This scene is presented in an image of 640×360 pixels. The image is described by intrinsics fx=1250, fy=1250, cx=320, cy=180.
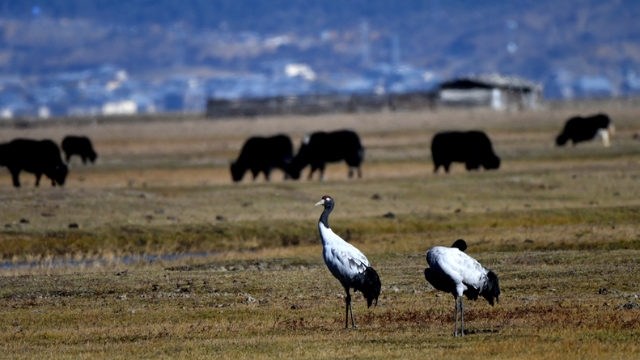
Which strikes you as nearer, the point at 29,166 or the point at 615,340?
the point at 615,340

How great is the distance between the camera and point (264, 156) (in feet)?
162

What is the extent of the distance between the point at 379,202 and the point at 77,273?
1425 cm

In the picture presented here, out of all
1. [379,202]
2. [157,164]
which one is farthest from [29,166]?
[379,202]

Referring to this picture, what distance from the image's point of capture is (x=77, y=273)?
23797 mm

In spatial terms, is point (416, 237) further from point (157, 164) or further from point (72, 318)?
point (157, 164)

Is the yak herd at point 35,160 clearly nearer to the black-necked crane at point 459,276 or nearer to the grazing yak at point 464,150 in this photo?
the grazing yak at point 464,150

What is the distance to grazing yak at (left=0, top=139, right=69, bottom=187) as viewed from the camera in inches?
1740

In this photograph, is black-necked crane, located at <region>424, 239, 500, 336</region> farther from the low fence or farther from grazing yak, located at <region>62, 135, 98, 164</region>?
the low fence

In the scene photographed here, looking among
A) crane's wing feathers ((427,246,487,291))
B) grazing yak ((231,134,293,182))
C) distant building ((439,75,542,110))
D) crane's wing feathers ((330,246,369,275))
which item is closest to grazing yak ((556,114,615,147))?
grazing yak ((231,134,293,182))

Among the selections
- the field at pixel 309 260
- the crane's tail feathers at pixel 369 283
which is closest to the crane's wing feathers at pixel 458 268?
the field at pixel 309 260

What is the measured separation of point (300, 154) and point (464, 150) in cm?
674

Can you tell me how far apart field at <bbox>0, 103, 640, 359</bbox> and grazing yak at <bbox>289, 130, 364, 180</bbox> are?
146cm

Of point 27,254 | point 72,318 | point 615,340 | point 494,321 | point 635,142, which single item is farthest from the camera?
point 635,142

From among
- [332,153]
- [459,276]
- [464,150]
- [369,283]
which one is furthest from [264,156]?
[459,276]
